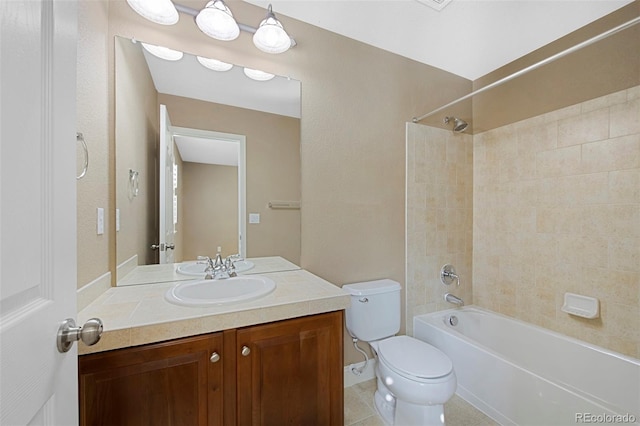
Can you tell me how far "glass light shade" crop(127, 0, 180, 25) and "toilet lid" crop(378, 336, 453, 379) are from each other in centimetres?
215

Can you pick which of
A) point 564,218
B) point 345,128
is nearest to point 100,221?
point 345,128

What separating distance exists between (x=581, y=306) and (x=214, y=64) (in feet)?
9.20

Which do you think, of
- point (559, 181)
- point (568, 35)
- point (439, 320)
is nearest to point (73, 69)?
point (439, 320)

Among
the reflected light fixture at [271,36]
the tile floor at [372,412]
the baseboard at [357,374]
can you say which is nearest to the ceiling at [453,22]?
the reflected light fixture at [271,36]

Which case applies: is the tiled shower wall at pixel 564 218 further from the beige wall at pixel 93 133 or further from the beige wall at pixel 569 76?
the beige wall at pixel 93 133

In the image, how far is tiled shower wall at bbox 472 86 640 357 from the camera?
1.56m

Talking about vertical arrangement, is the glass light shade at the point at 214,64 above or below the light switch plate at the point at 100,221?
above

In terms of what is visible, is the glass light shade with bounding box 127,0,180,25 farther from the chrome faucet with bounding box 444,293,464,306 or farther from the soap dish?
the soap dish

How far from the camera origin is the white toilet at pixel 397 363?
1.30 m

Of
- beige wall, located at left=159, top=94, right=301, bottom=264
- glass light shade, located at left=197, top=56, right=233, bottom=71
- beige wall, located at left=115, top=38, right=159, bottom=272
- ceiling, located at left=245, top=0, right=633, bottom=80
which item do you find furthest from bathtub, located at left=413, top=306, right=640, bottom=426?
glass light shade, located at left=197, top=56, right=233, bottom=71

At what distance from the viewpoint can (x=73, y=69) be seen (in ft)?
2.03

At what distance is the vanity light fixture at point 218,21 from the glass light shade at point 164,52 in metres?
0.13

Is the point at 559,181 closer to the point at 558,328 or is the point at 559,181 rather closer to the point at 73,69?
the point at 558,328

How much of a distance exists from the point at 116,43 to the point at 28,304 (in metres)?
1.40
